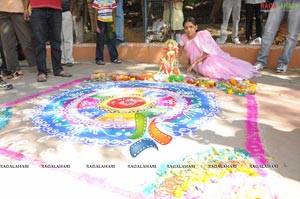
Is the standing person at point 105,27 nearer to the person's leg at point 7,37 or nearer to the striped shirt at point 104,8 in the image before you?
the striped shirt at point 104,8

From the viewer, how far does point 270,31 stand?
16.3 feet

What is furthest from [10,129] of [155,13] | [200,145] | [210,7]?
[210,7]

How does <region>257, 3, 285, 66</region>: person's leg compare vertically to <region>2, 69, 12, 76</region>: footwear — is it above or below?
above

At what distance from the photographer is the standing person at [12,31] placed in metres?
4.58

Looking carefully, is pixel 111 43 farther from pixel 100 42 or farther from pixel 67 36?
pixel 67 36

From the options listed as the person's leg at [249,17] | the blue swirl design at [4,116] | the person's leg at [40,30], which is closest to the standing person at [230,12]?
the person's leg at [249,17]

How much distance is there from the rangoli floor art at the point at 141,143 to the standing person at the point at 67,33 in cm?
182

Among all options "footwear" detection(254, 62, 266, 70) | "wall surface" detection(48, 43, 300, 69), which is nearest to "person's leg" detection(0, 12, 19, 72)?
"wall surface" detection(48, 43, 300, 69)

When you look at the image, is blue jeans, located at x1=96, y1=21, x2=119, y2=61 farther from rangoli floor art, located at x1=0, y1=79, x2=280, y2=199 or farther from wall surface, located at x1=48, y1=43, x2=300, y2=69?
rangoli floor art, located at x1=0, y1=79, x2=280, y2=199

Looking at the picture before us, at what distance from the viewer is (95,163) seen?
2312 mm

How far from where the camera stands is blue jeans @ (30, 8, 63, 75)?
446cm

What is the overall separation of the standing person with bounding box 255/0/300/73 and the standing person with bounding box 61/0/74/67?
309cm

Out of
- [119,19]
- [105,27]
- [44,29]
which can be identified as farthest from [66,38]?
[119,19]

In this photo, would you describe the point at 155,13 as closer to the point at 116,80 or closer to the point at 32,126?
the point at 116,80
